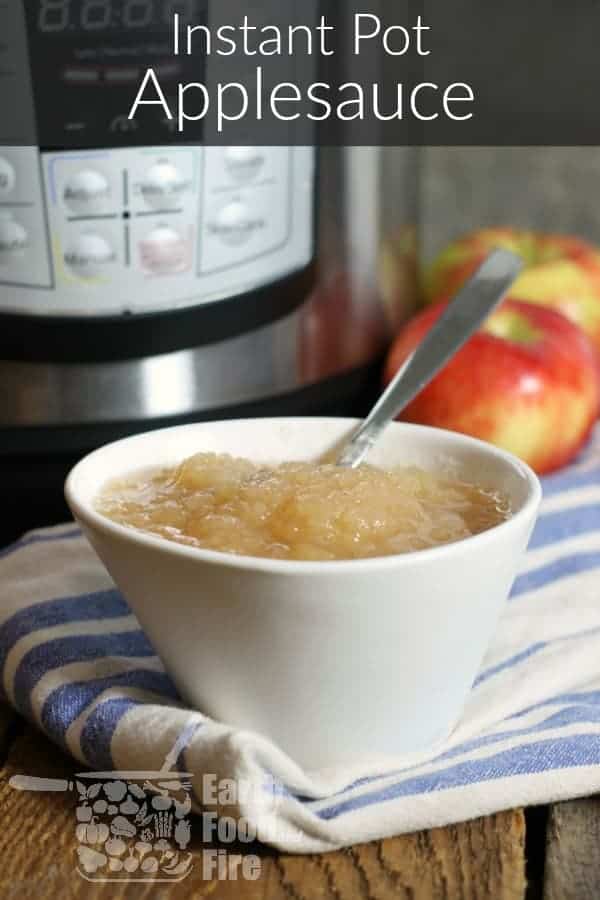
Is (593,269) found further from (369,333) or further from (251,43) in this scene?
(251,43)

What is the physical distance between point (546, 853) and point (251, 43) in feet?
1.68

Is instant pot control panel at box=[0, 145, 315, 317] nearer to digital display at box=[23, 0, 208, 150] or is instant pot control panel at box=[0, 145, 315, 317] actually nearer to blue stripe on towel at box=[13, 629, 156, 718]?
digital display at box=[23, 0, 208, 150]

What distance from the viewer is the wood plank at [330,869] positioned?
0.51 m

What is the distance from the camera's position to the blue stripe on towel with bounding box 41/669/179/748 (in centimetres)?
60

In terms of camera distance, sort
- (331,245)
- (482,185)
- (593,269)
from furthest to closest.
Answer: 1. (482,185)
2. (593,269)
3. (331,245)

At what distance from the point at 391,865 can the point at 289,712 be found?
3.2 inches

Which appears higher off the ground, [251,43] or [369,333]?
[251,43]

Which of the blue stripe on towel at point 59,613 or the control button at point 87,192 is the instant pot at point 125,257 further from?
the blue stripe on towel at point 59,613

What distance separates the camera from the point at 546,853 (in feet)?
1.76

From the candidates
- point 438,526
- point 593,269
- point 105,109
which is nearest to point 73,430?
point 105,109

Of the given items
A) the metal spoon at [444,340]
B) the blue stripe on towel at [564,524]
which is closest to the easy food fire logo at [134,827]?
the metal spoon at [444,340]

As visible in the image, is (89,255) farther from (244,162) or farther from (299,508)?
(299,508)

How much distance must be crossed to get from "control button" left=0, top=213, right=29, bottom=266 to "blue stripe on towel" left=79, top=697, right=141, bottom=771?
33cm

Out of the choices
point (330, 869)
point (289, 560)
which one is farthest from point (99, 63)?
point (330, 869)
